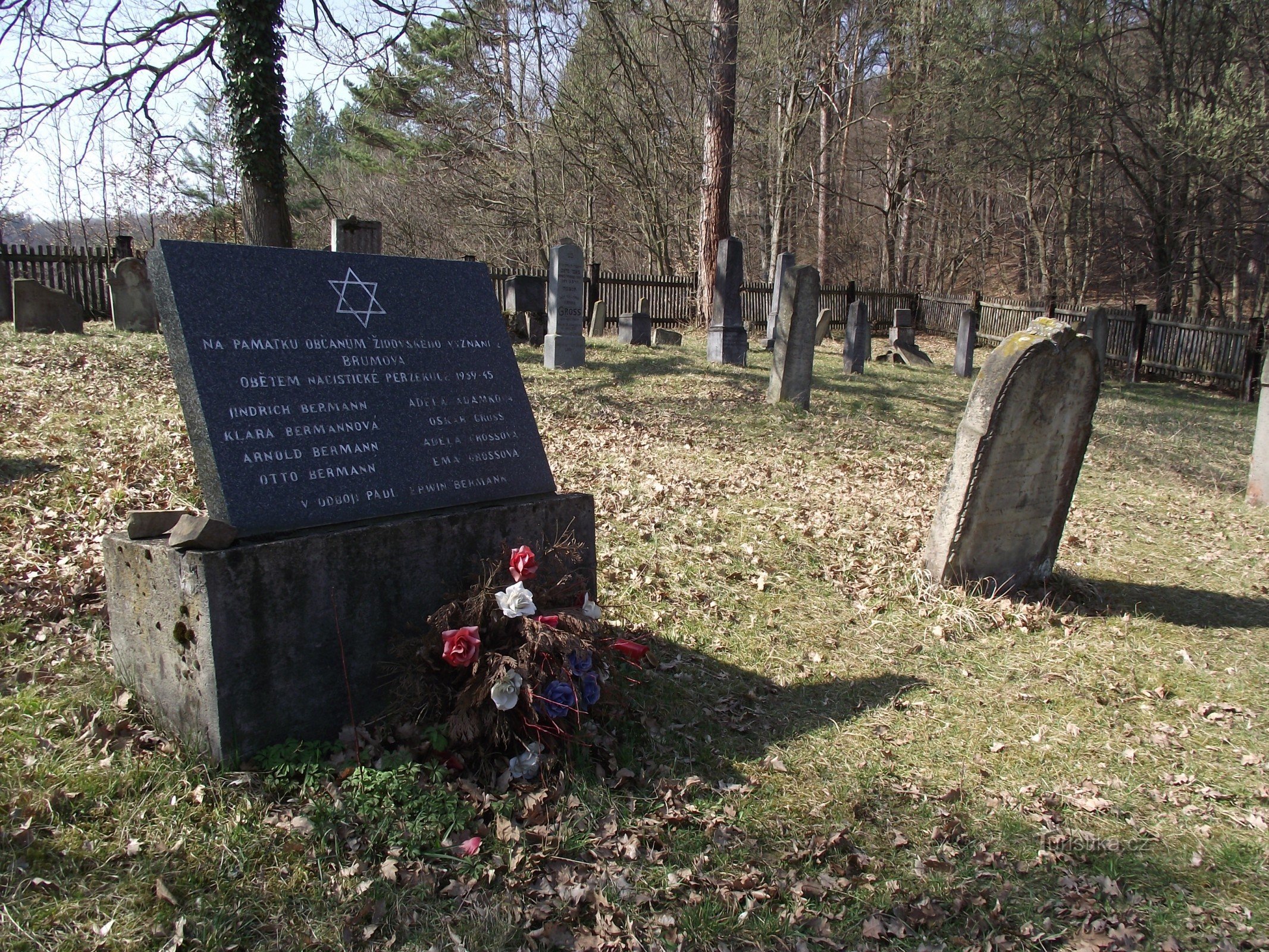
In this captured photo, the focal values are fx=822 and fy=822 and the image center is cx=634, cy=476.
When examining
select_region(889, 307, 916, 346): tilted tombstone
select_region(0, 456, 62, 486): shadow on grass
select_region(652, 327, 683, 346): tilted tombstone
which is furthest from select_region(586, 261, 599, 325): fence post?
select_region(0, 456, 62, 486): shadow on grass

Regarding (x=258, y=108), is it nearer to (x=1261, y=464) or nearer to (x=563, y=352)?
(x=563, y=352)

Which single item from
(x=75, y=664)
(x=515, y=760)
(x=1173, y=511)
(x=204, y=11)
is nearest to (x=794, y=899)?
(x=515, y=760)

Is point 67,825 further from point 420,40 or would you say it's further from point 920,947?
point 420,40

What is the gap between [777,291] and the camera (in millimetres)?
18266

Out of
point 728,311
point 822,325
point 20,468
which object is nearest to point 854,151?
point 822,325

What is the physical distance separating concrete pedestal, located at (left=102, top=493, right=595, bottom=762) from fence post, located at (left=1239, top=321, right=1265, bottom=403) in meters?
19.4

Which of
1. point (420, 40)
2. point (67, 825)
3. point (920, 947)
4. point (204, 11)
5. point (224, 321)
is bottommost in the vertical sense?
point (920, 947)

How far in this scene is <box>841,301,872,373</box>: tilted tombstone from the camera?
1591cm

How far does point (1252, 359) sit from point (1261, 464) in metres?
11.4

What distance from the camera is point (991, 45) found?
68.7 feet

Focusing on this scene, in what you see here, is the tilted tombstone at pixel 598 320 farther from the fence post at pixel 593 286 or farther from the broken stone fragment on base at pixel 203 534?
the broken stone fragment on base at pixel 203 534

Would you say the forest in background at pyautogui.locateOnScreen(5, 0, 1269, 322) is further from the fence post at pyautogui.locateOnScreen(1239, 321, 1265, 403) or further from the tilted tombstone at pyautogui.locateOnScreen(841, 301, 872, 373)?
the tilted tombstone at pyautogui.locateOnScreen(841, 301, 872, 373)

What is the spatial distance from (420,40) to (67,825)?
1842 cm

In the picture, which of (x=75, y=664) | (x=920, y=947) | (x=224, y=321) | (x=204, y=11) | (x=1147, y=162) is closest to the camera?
(x=920, y=947)
